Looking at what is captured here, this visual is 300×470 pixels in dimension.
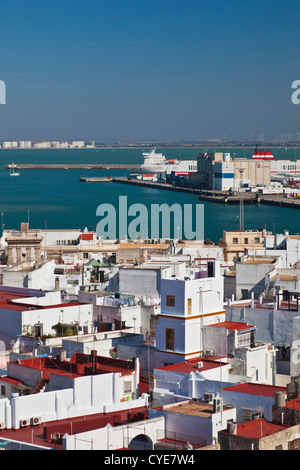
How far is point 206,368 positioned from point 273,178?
2989 inches

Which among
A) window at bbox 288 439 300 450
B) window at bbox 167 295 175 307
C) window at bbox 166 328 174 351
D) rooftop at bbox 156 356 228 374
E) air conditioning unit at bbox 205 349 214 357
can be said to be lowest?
window at bbox 288 439 300 450

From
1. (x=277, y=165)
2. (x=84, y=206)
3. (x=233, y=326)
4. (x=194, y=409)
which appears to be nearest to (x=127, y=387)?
(x=194, y=409)

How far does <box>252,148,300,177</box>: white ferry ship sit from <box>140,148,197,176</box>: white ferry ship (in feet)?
26.8

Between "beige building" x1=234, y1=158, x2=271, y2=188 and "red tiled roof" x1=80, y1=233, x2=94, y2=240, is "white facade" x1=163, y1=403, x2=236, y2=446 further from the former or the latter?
"beige building" x1=234, y1=158, x2=271, y2=188

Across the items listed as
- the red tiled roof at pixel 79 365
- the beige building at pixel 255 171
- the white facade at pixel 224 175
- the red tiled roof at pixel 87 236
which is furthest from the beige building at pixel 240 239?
the beige building at pixel 255 171

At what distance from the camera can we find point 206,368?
8609 millimetres

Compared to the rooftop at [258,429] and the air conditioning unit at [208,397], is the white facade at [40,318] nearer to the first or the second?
the air conditioning unit at [208,397]

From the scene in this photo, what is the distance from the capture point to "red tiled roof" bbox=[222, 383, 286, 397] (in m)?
7.83

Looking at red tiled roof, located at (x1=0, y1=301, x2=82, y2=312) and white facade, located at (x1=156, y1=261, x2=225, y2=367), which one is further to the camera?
red tiled roof, located at (x1=0, y1=301, x2=82, y2=312)

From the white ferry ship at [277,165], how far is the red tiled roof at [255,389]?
241ft

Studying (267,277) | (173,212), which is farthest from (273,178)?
(267,277)

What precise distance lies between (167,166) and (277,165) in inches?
577

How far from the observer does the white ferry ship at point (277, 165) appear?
82.9 meters

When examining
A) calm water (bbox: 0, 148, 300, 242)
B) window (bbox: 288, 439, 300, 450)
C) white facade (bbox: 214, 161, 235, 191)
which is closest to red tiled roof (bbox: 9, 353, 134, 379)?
window (bbox: 288, 439, 300, 450)
